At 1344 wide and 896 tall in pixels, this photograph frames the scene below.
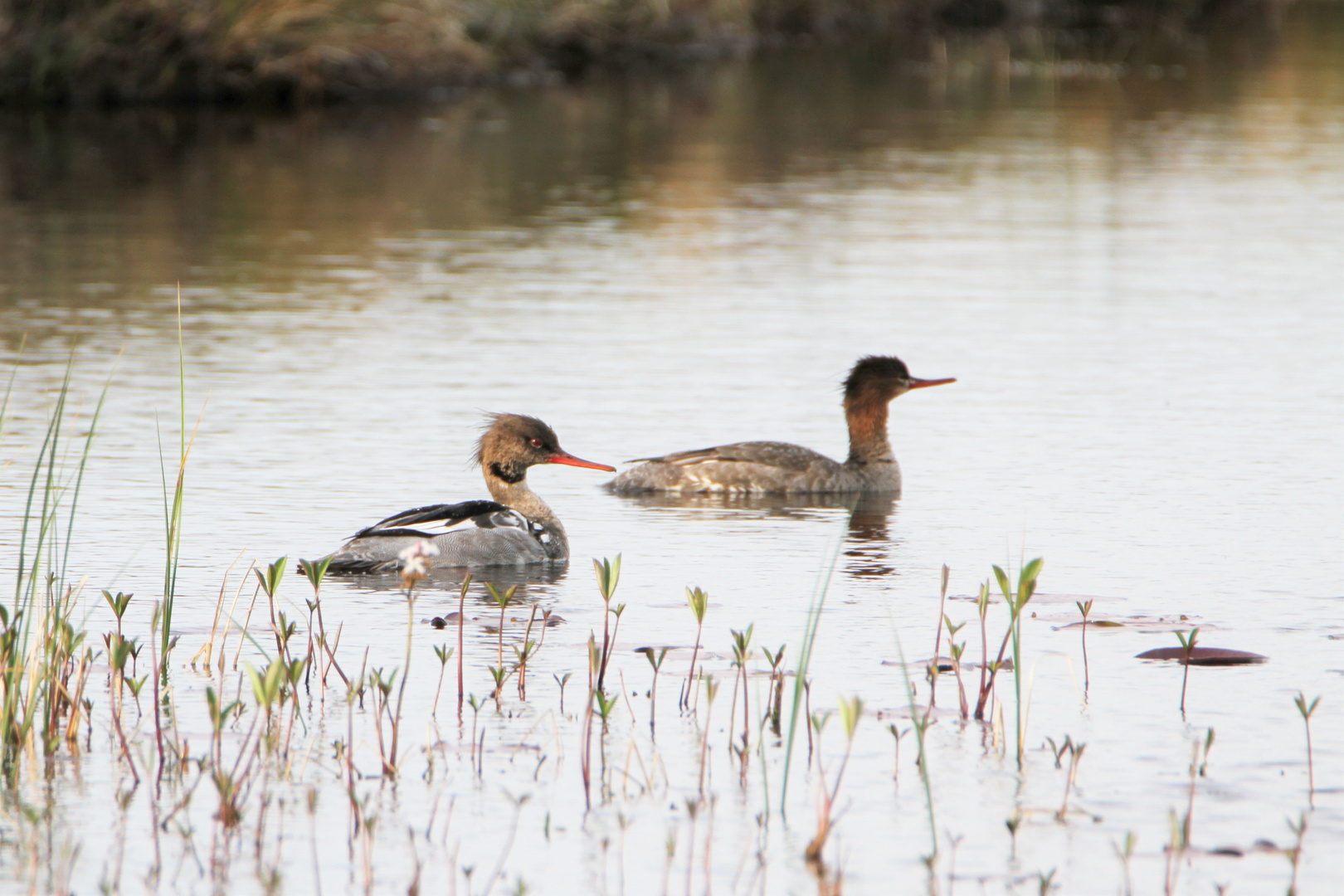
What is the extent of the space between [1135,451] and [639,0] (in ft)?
98.4

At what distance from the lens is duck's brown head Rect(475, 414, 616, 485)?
10.5 m

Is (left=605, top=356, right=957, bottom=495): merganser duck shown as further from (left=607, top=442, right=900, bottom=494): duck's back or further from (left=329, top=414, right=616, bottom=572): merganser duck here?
(left=329, top=414, right=616, bottom=572): merganser duck

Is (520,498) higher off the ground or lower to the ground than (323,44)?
lower

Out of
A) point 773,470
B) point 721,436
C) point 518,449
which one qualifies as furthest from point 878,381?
point 518,449

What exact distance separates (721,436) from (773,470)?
1315mm

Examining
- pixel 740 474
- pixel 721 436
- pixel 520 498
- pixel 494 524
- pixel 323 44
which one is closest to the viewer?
pixel 494 524

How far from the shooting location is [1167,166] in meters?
27.1

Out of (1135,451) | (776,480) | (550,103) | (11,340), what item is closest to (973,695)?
(776,480)

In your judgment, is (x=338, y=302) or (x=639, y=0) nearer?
(x=338, y=302)

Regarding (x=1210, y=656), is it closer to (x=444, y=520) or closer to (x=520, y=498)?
(x=444, y=520)

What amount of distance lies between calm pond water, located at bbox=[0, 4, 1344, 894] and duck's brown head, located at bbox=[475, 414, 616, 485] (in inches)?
18.4

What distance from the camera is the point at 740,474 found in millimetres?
11727

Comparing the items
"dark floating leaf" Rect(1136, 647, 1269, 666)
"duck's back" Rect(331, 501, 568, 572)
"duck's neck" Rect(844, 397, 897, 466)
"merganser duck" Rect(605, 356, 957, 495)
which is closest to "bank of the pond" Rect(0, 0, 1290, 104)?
"duck's neck" Rect(844, 397, 897, 466)

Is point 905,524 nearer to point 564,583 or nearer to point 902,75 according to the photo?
point 564,583
